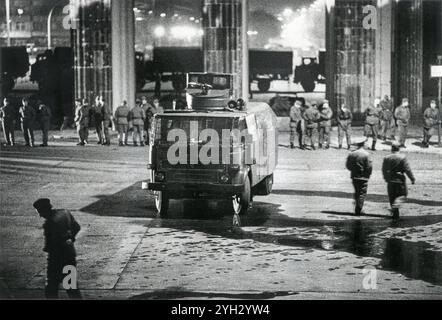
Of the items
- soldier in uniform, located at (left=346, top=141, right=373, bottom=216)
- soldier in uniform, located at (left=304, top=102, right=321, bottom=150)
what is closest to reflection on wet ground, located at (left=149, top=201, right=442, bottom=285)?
soldier in uniform, located at (left=346, top=141, right=373, bottom=216)

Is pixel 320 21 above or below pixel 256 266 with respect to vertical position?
above

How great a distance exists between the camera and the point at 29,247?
12984mm

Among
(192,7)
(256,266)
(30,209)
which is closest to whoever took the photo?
(256,266)

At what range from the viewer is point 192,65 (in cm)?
4909

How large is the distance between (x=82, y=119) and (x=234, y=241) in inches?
589

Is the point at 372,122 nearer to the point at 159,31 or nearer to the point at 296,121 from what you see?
the point at 296,121

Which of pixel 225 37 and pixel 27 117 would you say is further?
pixel 225 37

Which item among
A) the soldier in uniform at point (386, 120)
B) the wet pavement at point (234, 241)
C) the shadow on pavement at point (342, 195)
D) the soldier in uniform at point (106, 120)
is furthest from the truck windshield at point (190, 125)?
the soldier in uniform at point (386, 120)

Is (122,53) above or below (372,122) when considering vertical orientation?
above

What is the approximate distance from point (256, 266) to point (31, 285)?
3.15 metres

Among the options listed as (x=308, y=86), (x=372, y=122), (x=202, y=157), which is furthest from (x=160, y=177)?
(x=308, y=86)

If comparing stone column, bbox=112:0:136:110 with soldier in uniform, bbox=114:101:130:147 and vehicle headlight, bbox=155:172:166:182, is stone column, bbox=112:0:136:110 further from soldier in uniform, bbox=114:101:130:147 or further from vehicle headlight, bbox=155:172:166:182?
vehicle headlight, bbox=155:172:166:182

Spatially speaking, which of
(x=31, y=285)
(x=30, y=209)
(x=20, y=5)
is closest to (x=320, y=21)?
(x=20, y=5)
